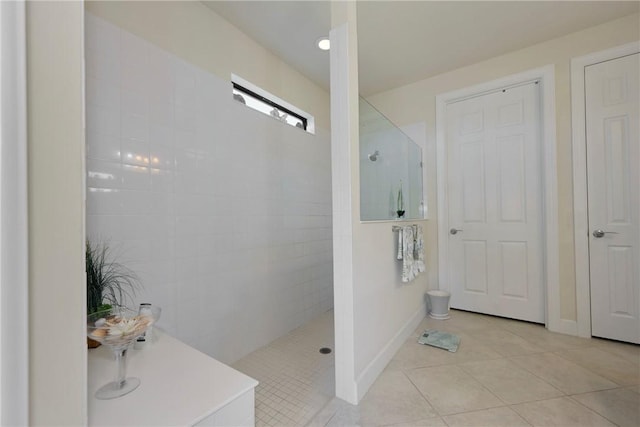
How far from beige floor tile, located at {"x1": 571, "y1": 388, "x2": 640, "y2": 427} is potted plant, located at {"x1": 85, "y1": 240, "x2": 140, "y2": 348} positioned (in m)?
2.40

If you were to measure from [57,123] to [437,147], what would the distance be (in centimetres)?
316

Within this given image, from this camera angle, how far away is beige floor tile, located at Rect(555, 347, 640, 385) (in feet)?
5.66

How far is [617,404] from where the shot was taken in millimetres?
1486

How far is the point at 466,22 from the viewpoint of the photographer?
225cm

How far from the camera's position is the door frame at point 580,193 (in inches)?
92.6

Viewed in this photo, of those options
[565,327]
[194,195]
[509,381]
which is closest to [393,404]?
[509,381]

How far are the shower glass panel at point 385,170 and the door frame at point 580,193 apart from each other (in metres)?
1.28

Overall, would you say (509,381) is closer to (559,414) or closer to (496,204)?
(559,414)

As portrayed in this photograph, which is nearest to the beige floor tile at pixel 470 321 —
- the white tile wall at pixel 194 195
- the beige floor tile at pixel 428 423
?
the beige floor tile at pixel 428 423

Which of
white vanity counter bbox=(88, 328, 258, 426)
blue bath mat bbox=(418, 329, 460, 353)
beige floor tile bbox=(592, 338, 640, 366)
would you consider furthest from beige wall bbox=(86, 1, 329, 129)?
beige floor tile bbox=(592, 338, 640, 366)

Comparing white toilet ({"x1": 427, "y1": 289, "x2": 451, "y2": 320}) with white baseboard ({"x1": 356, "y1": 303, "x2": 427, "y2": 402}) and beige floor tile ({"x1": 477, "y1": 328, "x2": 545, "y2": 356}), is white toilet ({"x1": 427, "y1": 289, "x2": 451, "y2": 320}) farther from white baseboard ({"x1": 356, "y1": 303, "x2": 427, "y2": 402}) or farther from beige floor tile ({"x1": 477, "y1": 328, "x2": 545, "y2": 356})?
beige floor tile ({"x1": 477, "y1": 328, "x2": 545, "y2": 356})

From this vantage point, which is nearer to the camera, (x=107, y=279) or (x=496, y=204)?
(x=107, y=279)

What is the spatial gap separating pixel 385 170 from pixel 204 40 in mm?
1599

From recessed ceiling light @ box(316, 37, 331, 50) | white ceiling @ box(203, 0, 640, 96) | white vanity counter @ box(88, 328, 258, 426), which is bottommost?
white vanity counter @ box(88, 328, 258, 426)
